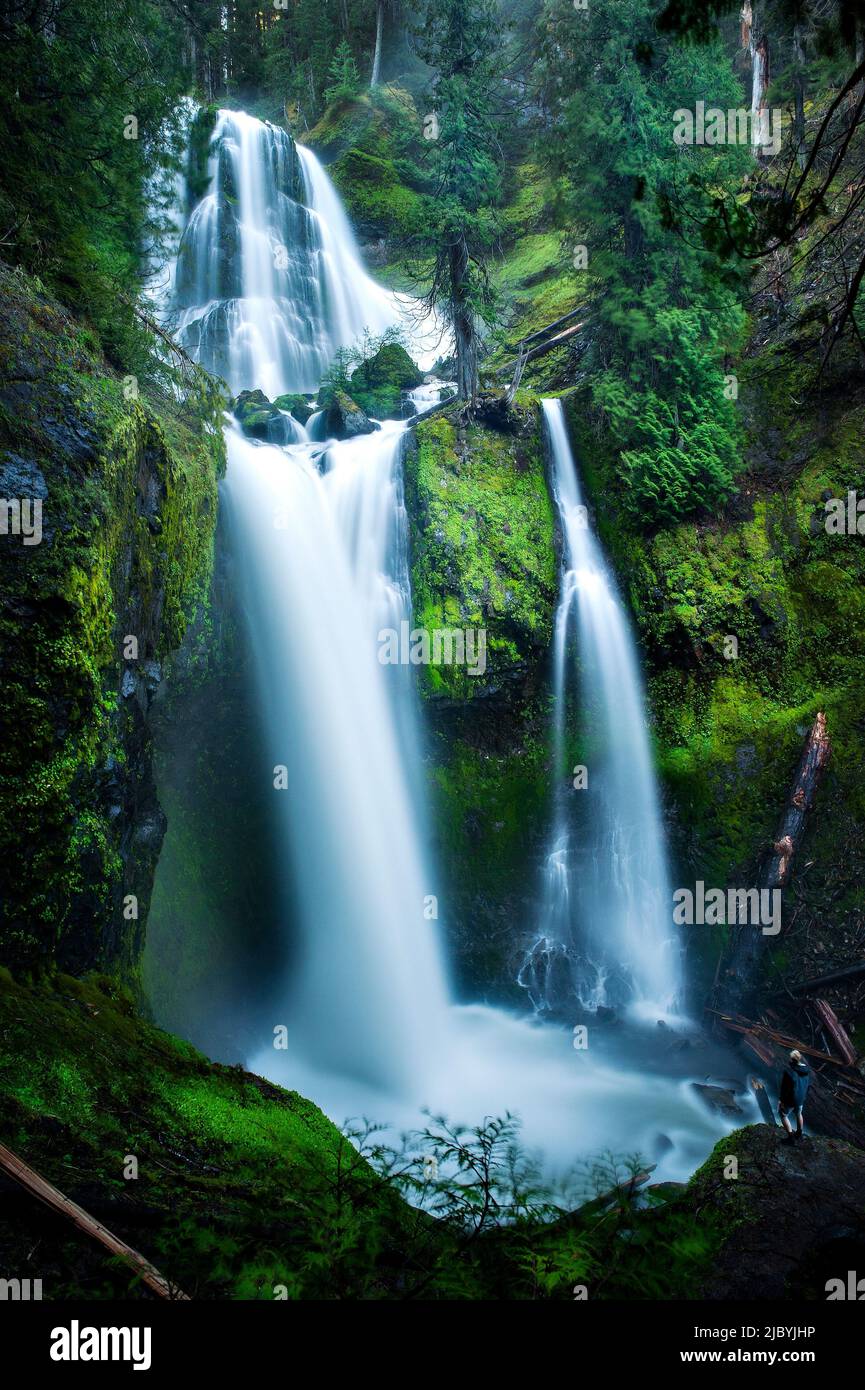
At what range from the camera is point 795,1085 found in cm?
558

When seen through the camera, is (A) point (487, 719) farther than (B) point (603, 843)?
Yes

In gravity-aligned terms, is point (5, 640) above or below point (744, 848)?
above

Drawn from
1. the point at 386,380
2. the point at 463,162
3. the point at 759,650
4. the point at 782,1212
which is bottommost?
the point at 782,1212

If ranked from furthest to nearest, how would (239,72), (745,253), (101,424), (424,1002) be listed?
(239,72)
(424,1002)
(101,424)
(745,253)

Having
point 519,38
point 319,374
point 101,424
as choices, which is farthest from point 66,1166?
point 519,38

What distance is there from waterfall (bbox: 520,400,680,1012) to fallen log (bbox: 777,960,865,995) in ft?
5.27

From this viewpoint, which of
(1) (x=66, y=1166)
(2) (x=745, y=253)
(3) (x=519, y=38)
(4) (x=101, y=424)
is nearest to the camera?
(1) (x=66, y=1166)

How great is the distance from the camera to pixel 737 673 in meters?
10.5

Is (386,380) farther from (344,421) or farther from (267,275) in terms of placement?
(267,275)

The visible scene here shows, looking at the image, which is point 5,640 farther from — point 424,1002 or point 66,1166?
point 424,1002

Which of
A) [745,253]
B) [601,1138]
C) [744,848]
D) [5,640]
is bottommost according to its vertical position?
[601,1138]

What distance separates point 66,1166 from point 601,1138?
6.51m

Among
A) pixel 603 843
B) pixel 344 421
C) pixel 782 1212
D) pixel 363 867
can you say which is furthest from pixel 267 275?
pixel 782 1212

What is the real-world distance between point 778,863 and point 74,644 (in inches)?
365
